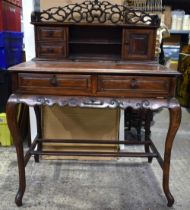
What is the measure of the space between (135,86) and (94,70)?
232 mm

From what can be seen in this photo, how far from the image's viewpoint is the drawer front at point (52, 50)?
5.80ft

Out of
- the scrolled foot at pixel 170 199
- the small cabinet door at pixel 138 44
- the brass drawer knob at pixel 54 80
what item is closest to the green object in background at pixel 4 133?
the brass drawer knob at pixel 54 80

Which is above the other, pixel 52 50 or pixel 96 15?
pixel 96 15

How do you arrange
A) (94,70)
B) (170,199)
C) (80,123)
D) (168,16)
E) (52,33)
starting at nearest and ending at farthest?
(94,70), (170,199), (52,33), (80,123), (168,16)

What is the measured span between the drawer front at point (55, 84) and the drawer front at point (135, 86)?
82 mm

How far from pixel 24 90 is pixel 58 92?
186 millimetres

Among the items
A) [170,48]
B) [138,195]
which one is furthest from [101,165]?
[170,48]

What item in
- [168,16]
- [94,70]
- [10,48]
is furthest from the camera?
[168,16]

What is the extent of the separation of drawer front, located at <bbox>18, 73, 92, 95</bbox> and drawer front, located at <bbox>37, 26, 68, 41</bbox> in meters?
0.50

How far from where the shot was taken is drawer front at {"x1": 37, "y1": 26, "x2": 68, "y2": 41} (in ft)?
5.73

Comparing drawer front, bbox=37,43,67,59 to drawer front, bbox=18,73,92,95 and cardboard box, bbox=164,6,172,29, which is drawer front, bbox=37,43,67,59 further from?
cardboard box, bbox=164,6,172,29

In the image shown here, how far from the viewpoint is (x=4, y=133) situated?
2281 millimetres

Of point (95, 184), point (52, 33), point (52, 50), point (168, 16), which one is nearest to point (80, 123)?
point (95, 184)

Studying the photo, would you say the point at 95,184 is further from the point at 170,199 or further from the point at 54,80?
the point at 54,80
